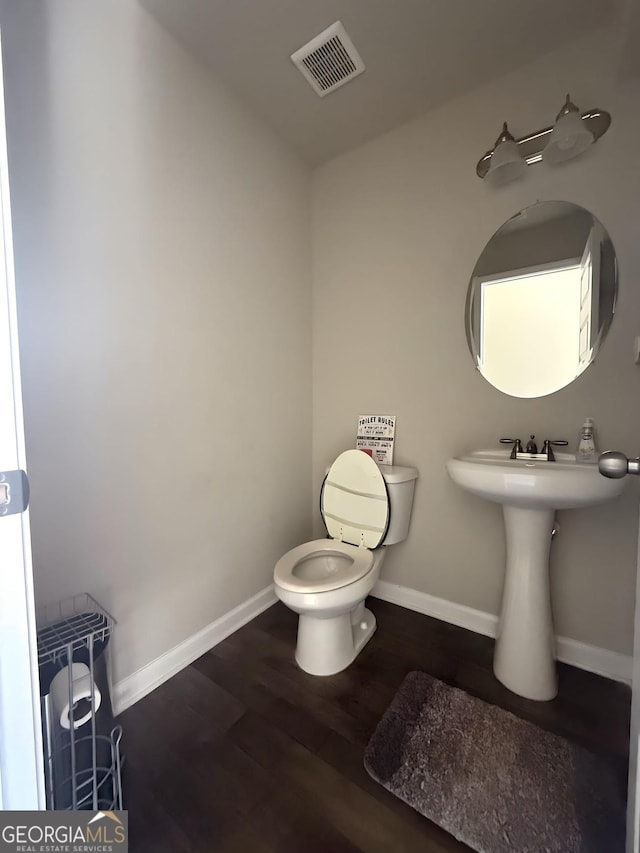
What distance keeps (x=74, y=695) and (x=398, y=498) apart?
127cm

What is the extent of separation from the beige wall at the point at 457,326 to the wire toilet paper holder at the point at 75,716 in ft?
4.22

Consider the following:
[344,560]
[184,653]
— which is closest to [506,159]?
[344,560]

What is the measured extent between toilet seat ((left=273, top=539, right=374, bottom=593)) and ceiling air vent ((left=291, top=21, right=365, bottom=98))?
6.41ft

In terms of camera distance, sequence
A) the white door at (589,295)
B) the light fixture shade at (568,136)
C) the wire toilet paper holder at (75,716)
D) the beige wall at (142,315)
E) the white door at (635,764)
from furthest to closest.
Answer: the white door at (589,295)
the light fixture shade at (568,136)
the beige wall at (142,315)
the wire toilet paper holder at (75,716)
the white door at (635,764)

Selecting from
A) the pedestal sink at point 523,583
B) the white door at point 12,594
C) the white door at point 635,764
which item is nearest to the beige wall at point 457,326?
the pedestal sink at point 523,583

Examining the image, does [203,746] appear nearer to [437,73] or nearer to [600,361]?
[600,361]

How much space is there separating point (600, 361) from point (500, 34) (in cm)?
123

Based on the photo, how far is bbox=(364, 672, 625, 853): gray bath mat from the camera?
86 cm

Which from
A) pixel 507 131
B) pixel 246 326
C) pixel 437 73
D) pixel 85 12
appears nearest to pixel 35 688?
pixel 246 326

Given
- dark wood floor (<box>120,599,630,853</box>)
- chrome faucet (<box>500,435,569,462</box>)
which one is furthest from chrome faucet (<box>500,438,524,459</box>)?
dark wood floor (<box>120,599,630,853</box>)

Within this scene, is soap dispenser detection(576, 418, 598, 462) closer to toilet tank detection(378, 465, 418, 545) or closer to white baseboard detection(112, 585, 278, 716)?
toilet tank detection(378, 465, 418, 545)

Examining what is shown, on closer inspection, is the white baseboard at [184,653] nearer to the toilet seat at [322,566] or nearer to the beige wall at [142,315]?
the beige wall at [142,315]

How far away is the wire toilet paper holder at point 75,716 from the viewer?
84cm

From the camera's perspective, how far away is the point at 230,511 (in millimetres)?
1571
